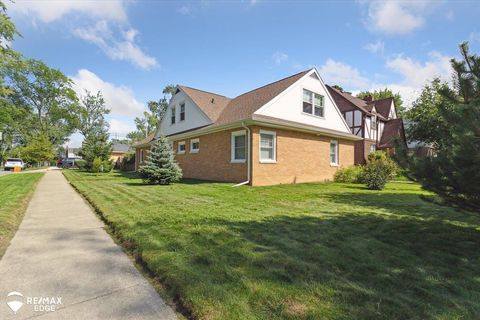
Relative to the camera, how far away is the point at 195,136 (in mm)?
16656

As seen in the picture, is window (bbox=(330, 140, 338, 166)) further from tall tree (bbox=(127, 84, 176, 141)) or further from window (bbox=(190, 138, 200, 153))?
tall tree (bbox=(127, 84, 176, 141))

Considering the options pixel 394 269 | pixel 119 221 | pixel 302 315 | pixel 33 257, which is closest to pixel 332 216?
pixel 394 269

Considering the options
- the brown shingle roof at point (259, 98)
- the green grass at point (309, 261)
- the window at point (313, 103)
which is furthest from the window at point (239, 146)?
the green grass at point (309, 261)

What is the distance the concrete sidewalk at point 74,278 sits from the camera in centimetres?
244

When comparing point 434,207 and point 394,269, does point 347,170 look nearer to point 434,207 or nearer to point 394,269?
point 434,207

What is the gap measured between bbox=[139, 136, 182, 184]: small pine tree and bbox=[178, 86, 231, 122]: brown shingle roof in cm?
391

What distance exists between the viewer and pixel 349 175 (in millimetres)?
15938

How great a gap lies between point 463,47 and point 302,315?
4.41 meters

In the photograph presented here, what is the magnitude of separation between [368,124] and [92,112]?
5265cm

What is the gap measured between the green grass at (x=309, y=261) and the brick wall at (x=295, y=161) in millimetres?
6190

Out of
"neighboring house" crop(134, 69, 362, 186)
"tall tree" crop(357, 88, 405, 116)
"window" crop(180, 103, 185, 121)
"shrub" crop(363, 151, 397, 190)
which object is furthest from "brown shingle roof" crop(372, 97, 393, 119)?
"window" crop(180, 103, 185, 121)

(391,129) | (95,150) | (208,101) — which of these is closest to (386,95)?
(391,129)

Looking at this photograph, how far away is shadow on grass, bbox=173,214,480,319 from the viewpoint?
244 centimetres

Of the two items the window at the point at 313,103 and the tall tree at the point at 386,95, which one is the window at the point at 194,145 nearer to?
the window at the point at 313,103
